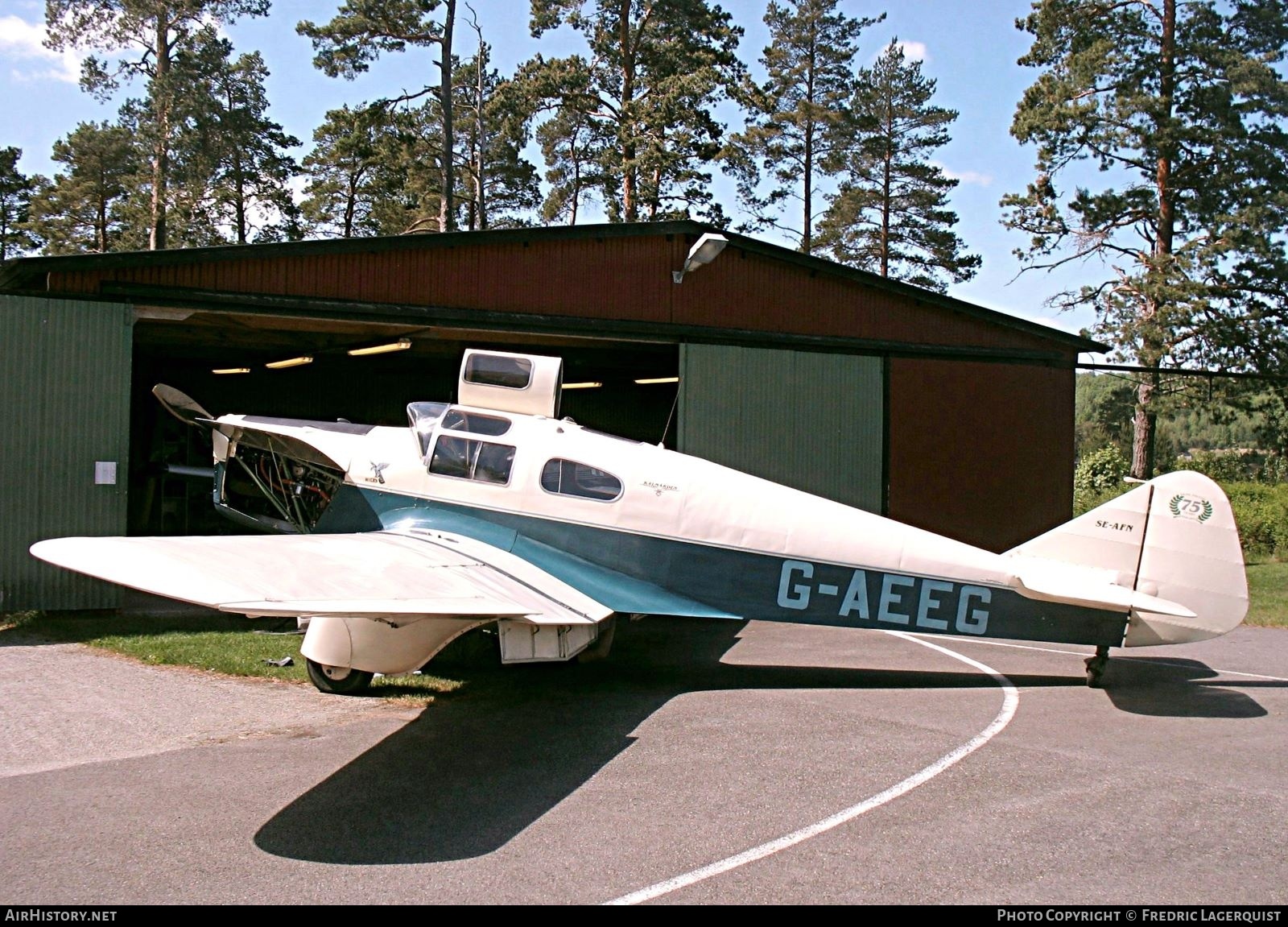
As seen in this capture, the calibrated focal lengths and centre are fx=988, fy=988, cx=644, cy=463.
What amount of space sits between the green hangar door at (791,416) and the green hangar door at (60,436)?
762cm

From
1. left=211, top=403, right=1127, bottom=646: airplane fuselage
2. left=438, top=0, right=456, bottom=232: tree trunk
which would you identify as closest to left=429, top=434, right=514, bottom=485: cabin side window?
left=211, top=403, right=1127, bottom=646: airplane fuselage

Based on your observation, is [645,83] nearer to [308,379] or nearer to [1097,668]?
[308,379]

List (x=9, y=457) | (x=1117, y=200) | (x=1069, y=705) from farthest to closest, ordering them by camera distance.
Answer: (x=1117, y=200), (x=9, y=457), (x=1069, y=705)

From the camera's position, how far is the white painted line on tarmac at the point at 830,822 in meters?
4.68

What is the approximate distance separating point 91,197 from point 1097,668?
44.7 m

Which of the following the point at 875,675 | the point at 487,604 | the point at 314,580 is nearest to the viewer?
the point at 314,580

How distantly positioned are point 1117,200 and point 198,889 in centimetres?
3258

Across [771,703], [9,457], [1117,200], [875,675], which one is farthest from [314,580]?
[1117,200]

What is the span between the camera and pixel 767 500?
9203 millimetres

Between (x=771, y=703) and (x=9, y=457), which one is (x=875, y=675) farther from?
(x=9, y=457)

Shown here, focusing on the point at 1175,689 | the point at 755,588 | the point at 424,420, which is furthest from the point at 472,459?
the point at 1175,689

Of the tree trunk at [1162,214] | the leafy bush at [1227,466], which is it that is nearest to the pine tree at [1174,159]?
the tree trunk at [1162,214]

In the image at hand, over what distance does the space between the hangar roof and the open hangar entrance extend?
450 mm

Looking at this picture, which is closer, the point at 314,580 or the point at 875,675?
the point at 314,580
